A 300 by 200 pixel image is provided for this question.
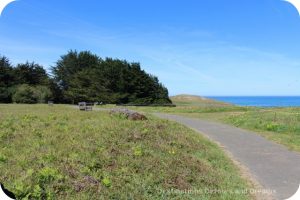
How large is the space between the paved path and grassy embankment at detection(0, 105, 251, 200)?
522 mm

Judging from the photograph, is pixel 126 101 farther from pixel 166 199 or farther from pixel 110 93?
pixel 166 199

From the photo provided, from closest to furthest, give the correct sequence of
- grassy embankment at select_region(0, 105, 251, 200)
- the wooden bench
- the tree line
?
Answer: grassy embankment at select_region(0, 105, 251, 200), the tree line, the wooden bench

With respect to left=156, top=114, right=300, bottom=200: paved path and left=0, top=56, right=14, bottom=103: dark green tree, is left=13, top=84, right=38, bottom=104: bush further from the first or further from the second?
left=156, top=114, right=300, bottom=200: paved path

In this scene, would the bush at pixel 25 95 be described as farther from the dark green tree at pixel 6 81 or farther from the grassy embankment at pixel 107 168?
the grassy embankment at pixel 107 168

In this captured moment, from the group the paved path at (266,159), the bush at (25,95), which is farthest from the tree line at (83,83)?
the paved path at (266,159)

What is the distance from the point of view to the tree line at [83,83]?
73.4ft

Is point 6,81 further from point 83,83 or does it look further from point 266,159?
point 266,159

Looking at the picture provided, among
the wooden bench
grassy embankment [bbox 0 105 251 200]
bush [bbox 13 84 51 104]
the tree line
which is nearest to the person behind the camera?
grassy embankment [bbox 0 105 251 200]

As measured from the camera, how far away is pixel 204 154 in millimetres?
9812

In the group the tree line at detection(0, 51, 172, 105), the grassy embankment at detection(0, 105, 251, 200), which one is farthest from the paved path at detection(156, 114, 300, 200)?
the tree line at detection(0, 51, 172, 105)

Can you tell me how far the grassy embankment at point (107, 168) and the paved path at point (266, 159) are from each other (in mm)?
522

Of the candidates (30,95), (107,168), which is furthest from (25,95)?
(107,168)

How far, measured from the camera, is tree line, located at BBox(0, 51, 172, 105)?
73.4ft

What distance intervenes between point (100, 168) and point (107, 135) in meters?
3.26
